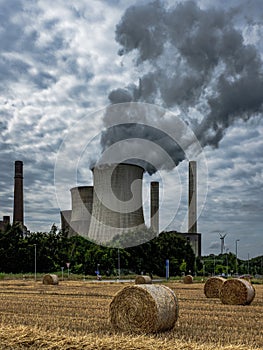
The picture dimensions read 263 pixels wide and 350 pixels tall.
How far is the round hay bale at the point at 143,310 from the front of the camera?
12.5 metres

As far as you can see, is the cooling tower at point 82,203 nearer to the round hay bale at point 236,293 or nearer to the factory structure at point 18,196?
the factory structure at point 18,196

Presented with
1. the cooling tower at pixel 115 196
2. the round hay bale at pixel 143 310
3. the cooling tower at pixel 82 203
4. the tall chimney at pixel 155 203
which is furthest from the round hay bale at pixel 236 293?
the tall chimney at pixel 155 203

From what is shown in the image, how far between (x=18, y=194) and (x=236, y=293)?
59.6 metres

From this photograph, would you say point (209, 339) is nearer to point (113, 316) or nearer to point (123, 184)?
point (113, 316)

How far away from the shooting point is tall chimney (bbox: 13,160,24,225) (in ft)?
A: 254

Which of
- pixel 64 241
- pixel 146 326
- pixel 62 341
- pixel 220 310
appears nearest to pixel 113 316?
pixel 146 326

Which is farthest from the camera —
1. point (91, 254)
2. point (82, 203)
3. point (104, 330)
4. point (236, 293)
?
point (91, 254)

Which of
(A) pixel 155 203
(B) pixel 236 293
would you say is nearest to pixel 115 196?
(B) pixel 236 293

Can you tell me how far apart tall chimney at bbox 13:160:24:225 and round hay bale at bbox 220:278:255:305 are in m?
58.9

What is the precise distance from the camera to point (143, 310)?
1277cm

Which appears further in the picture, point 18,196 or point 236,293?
point 18,196

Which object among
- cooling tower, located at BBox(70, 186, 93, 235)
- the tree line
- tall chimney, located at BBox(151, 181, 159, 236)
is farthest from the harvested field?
tall chimney, located at BBox(151, 181, 159, 236)

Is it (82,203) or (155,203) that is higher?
(155,203)

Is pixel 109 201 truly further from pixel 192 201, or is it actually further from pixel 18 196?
pixel 192 201
